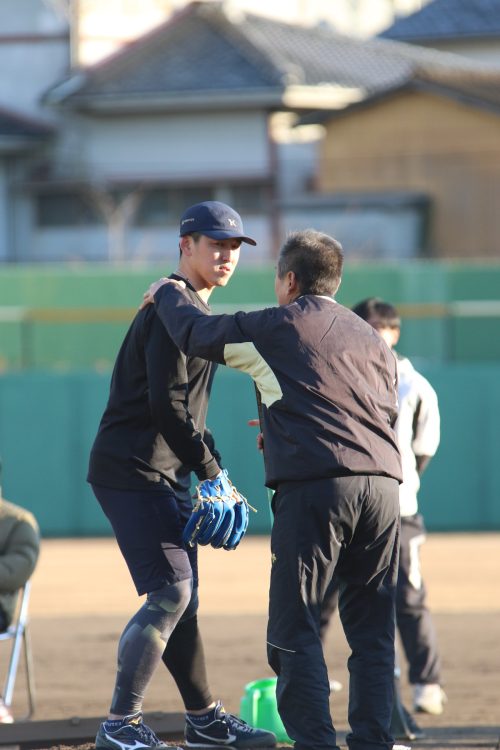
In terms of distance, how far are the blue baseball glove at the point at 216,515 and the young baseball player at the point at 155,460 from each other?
0.16ft

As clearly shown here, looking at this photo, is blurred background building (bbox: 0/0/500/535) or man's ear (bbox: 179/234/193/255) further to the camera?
blurred background building (bbox: 0/0/500/535)

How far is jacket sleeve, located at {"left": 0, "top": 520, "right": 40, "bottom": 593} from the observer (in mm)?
6000

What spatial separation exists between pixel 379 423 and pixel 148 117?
999 inches

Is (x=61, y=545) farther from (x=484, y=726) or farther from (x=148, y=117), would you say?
(x=148, y=117)

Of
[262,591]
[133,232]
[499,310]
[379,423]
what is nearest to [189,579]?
[379,423]

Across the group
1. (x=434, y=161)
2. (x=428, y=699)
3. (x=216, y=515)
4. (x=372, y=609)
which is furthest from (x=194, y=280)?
(x=434, y=161)

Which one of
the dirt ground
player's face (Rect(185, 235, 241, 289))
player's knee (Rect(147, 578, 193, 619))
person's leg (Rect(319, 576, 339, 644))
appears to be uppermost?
player's face (Rect(185, 235, 241, 289))

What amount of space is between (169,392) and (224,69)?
24848 millimetres

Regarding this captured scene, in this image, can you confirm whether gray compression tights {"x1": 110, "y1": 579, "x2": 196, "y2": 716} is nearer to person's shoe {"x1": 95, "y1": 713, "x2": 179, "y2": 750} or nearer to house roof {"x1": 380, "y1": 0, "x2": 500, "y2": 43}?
person's shoe {"x1": 95, "y1": 713, "x2": 179, "y2": 750}

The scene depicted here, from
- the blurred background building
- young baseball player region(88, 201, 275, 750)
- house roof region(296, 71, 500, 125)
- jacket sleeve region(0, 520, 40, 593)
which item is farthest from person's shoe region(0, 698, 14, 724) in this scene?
house roof region(296, 71, 500, 125)

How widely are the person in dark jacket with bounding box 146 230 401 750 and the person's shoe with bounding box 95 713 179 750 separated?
63cm

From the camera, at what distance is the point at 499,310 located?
13.2 meters

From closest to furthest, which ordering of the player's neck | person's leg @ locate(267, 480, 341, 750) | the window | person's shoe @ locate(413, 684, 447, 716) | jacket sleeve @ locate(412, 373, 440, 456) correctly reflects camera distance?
person's leg @ locate(267, 480, 341, 750), the player's neck, jacket sleeve @ locate(412, 373, 440, 456), person's shoe @ locate(413, 684, 447, 716), the window

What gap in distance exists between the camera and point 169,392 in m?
4.59
